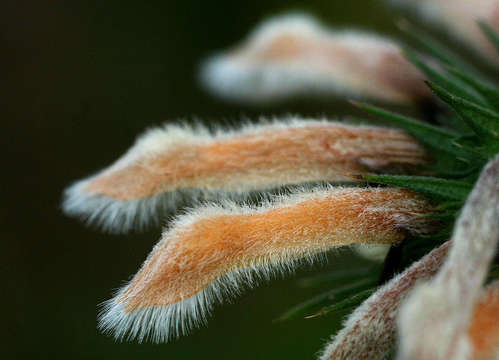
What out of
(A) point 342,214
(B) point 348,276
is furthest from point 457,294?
(B) point 348,276

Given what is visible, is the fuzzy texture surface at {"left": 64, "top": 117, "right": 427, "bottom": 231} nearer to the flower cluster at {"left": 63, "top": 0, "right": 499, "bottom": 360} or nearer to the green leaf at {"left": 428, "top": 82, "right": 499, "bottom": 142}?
the flower cluster at {"left": 63, "top": 0, "right": 499, "bottom": 360}

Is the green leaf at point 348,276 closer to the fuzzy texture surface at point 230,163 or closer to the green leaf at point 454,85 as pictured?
the fuzzy texture surface at point 230,163

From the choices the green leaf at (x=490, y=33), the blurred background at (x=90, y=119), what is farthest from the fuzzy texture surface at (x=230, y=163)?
the blurred background at (x=90, y=119)

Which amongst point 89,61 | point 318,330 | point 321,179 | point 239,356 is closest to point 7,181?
point 89,61

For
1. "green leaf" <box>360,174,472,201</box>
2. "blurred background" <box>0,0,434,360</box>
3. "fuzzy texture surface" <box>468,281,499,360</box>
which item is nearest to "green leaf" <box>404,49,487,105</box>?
"green leaf" <box>360,174,472,201</box>

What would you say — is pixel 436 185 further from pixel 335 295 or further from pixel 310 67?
pixel 310 67

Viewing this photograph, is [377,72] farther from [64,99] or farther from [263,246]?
[64,99]

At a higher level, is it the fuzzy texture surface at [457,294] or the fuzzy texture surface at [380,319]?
the fuzzy texture surface at [457,294]
